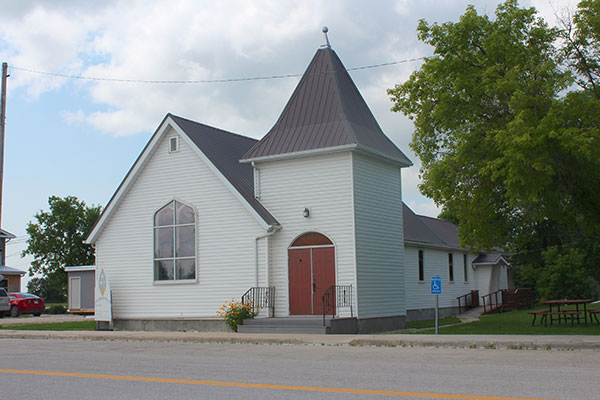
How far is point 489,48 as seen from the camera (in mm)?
18766

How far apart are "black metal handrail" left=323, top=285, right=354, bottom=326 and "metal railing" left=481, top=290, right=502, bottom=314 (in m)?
13.7

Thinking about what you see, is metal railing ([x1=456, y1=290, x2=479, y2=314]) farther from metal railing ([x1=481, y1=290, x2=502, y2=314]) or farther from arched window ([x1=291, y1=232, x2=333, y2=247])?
arched window ([x1=291, y1=232, x2=333, y2=247])

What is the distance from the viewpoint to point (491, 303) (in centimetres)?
3553

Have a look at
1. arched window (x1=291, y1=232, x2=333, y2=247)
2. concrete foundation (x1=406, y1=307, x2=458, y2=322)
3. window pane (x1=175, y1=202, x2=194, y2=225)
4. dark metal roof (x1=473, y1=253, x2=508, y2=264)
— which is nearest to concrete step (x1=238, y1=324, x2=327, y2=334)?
arched window (x1=291, y1=232, x2=333, y2=247)

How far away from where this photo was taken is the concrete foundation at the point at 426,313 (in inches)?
1100

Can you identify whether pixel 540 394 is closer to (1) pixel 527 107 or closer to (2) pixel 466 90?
(1) pixel 527 107

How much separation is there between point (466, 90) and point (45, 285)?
79.3 m

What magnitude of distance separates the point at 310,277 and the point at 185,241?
515 cm

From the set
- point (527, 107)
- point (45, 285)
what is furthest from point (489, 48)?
point (45, 285)

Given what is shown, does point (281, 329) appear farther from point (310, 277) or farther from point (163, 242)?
point (163, 242)

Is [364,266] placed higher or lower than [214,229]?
lower

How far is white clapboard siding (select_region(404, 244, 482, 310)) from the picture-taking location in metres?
28.2

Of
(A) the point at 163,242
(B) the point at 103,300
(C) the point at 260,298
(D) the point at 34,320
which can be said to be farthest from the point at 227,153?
(D) the point at 34,320

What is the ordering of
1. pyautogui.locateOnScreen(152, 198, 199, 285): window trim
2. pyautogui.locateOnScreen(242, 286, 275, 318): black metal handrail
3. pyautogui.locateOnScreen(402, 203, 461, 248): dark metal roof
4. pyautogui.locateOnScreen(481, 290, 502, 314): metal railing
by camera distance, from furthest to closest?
1. pyautogui.locateOnScreen(481, 290, 502, 314): metal railing
2. pyautogui.locateOnScreen(402, 203, 461, 248): dark metal roof
3. pyautogui.locateOnScreen(152, 198, 199, 285): window trim
4. pyautogui.locateOnScreen(242, 286, 275, 318): black metal handrail
